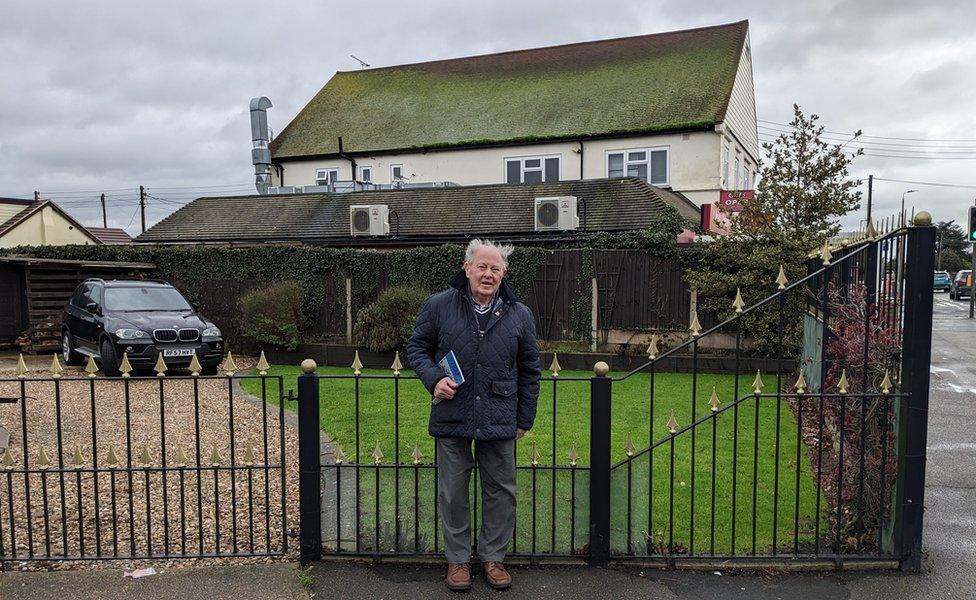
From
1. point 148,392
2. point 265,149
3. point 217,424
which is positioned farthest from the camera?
point 265,149

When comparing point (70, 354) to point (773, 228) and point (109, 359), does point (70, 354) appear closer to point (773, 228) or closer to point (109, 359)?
point (109, 359)

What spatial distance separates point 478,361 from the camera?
3.62m

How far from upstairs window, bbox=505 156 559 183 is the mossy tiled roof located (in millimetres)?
726

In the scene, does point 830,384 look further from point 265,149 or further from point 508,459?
point 265,149

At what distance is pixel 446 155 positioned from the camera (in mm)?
24266

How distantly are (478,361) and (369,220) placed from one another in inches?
551

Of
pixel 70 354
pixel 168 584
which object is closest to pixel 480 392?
pixel 168 584

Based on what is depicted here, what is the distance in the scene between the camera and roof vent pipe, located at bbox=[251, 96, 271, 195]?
26.0 m

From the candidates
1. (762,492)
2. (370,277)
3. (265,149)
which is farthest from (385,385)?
(265,149)

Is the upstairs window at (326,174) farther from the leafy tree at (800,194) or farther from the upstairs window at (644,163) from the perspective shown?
the leafy tree at (800,194)

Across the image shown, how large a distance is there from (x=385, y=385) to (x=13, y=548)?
6775mm

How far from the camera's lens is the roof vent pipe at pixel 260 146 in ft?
85.5

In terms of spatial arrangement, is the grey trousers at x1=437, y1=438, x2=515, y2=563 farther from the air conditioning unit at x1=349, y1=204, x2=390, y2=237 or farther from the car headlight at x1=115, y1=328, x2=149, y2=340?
the air conditioning unit at x1=349, y1=204, x2=390, y2=237

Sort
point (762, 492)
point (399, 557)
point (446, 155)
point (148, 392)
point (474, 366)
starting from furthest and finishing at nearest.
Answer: point (446, 155), point (148, 392), point (762, 492), point (399, 557), point (474, 366)
